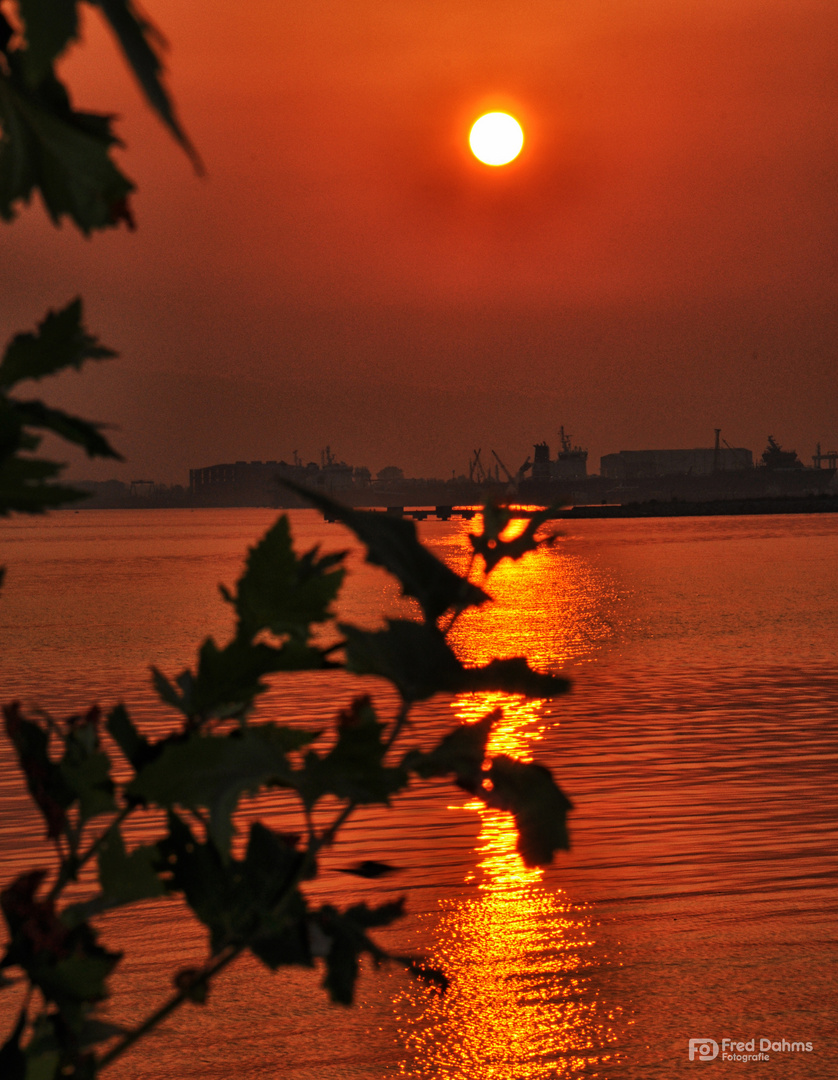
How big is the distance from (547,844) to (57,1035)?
22.5 inches

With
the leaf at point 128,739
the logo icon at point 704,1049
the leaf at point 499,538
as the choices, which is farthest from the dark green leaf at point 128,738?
the logo icon at point 704,1049

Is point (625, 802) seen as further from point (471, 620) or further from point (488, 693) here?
point (471, 620)

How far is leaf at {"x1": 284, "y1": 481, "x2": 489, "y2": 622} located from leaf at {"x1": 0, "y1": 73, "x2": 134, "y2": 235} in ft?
0.90

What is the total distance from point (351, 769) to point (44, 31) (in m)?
0.64

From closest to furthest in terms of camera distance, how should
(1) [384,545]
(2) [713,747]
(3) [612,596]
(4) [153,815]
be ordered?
(1) [384,545], (4) [153,815], (2) [713,747], (3) [612,596]

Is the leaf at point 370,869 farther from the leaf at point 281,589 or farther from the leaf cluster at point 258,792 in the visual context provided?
the leaf at point 281,589

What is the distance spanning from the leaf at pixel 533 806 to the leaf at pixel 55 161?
633 mm

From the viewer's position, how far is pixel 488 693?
0.98 m

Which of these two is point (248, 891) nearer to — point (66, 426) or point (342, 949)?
point (342, 949)

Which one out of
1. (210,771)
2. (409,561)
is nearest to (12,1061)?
(210,771)

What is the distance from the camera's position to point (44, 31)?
2.01 feet

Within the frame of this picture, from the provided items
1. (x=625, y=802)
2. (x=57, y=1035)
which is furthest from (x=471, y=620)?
(x=57, y=1035)

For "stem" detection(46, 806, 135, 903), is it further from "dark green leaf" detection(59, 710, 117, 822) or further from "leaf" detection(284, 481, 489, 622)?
"leaf" detection(284, 481, 489, 622)

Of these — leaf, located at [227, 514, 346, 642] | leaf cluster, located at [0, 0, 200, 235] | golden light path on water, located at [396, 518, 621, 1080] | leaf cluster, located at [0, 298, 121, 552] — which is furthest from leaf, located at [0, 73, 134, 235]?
golden light path on water, located at [396, 518, 621, 1080]
